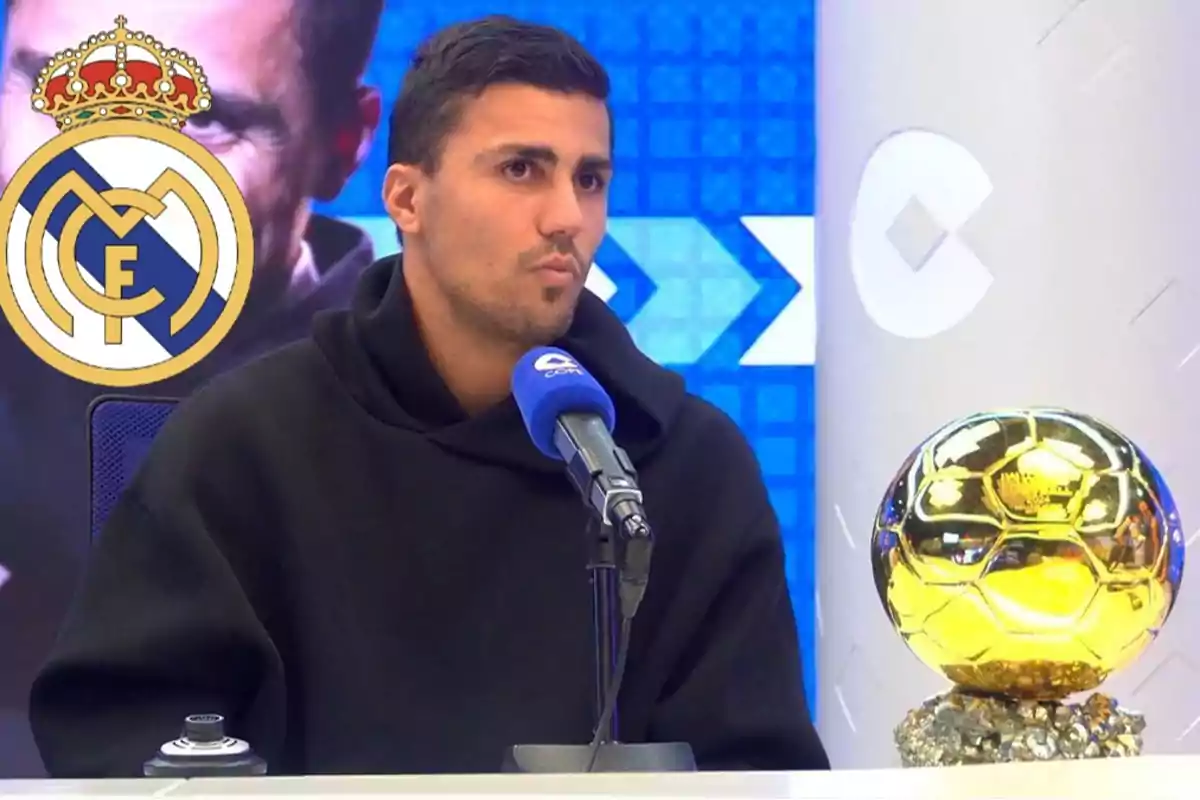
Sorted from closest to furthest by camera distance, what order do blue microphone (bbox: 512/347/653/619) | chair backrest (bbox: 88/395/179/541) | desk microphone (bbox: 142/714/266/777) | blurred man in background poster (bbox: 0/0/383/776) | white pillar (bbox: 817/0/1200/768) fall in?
1. desk microphone (bbox: 142/714/266/777)
2. blue microphone (bbox: 512/347/653/619)
3. chair backrest (bbox: 88/395/179/541)
4. white pillar (bbox: 817/0/1200/768)
5. blurred man in background poster (bbox: 0/0/383/776)

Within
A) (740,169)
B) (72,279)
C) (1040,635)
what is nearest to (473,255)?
(740,169)

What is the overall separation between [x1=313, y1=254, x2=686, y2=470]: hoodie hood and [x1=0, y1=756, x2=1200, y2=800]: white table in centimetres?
97

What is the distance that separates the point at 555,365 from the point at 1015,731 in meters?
0.45

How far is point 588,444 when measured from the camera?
1054 millimetres

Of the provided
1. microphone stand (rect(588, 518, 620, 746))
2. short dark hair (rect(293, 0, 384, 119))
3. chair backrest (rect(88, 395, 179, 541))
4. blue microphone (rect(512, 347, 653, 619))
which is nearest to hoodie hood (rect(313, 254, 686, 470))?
chair backrest (rect(88, 395, 179, 541))

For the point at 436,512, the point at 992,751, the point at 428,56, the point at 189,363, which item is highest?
the point at 428,56

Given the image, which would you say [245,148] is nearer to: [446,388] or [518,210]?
[518,210]

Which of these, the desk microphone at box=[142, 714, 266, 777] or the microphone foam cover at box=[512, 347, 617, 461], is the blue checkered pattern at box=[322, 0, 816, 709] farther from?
the desk microphone at box=[142, 714, 266, 777]

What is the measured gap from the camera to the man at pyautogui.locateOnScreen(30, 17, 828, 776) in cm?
153

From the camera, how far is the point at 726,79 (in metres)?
2.47

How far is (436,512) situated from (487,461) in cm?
9

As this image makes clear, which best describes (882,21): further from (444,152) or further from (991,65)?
(444,152)

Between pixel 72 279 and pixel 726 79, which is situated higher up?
pixel 726 79

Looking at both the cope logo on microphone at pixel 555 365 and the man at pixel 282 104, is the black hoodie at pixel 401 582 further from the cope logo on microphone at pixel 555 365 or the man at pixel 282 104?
the man at pixel 282 104
